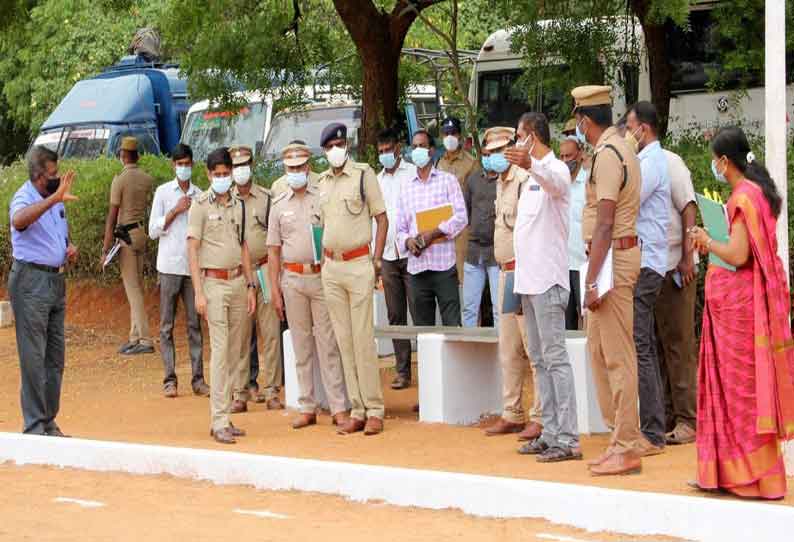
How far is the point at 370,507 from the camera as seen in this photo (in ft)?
27.6

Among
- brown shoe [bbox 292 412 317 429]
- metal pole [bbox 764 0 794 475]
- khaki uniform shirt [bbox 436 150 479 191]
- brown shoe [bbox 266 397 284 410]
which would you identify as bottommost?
brown shoe [bbox 266 397 284 410]

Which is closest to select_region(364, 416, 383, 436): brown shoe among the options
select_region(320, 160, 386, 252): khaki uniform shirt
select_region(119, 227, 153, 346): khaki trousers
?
select_region(320, 160, 386, 252): khaki uniform shirt

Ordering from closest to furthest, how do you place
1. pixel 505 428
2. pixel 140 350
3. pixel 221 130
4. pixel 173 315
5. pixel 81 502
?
pixel 81 502, pixel 505 428, pixel 173 315, pixel 140 350, pixel 221 130

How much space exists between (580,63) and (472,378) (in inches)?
230

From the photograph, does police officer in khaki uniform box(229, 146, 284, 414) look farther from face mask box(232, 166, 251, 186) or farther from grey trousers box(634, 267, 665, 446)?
grey trousers box(634, 267, 665, 446)

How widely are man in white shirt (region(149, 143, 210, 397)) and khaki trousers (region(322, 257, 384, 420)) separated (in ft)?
8.17

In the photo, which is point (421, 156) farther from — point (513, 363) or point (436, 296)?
point (513, 363)

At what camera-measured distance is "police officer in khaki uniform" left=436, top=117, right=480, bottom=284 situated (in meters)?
13.4

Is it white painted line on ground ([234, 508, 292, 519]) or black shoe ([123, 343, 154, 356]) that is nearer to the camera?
white painted line on ground ([234, 508, 292, 519])

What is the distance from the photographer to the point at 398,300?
13.2 meters

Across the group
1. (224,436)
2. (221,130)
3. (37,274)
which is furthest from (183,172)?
(221,130)

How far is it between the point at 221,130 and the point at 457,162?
9.05 meters

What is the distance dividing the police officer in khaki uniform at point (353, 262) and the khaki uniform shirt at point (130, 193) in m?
5.19

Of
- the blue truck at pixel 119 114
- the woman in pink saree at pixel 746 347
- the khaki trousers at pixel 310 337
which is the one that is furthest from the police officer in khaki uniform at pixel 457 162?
the blue truck at pixel 119 114
